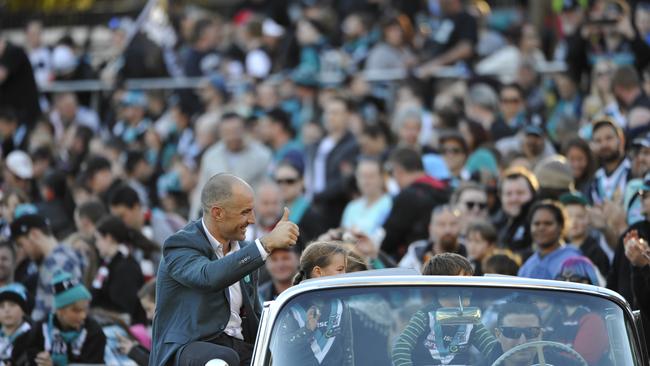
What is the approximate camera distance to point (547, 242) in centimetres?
1106

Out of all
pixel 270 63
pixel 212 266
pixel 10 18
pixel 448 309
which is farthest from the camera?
pixel 10 18

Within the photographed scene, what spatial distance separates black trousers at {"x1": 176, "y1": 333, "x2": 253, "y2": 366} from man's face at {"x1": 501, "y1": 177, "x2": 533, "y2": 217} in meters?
5.04

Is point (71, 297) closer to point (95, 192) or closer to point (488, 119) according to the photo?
point (95, 192)

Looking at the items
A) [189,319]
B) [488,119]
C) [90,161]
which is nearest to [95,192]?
[90,161]

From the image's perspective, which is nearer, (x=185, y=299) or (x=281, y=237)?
(x=281, y=237)

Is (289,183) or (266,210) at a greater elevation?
(289,183)

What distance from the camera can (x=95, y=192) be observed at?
16.7m

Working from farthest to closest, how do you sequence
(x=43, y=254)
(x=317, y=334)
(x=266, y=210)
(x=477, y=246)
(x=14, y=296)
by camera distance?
(x=266, y=210) < (x=43, y=254) < (x=477, y=246) < (x=14, y=296) < (x=317, y=334)

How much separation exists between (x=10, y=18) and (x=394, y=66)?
11154 millimetres

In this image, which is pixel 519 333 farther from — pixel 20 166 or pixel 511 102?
pixel 20 166

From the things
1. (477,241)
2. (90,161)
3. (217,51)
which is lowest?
(477,241)

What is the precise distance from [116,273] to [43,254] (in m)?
1.00

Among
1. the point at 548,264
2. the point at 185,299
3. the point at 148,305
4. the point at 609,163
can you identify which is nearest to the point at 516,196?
the point at 609,163

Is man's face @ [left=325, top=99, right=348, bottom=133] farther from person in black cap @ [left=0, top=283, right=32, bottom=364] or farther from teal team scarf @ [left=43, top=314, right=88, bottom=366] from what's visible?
teal team scarf @ [left=43, top=314, right=88, bottom=366]
